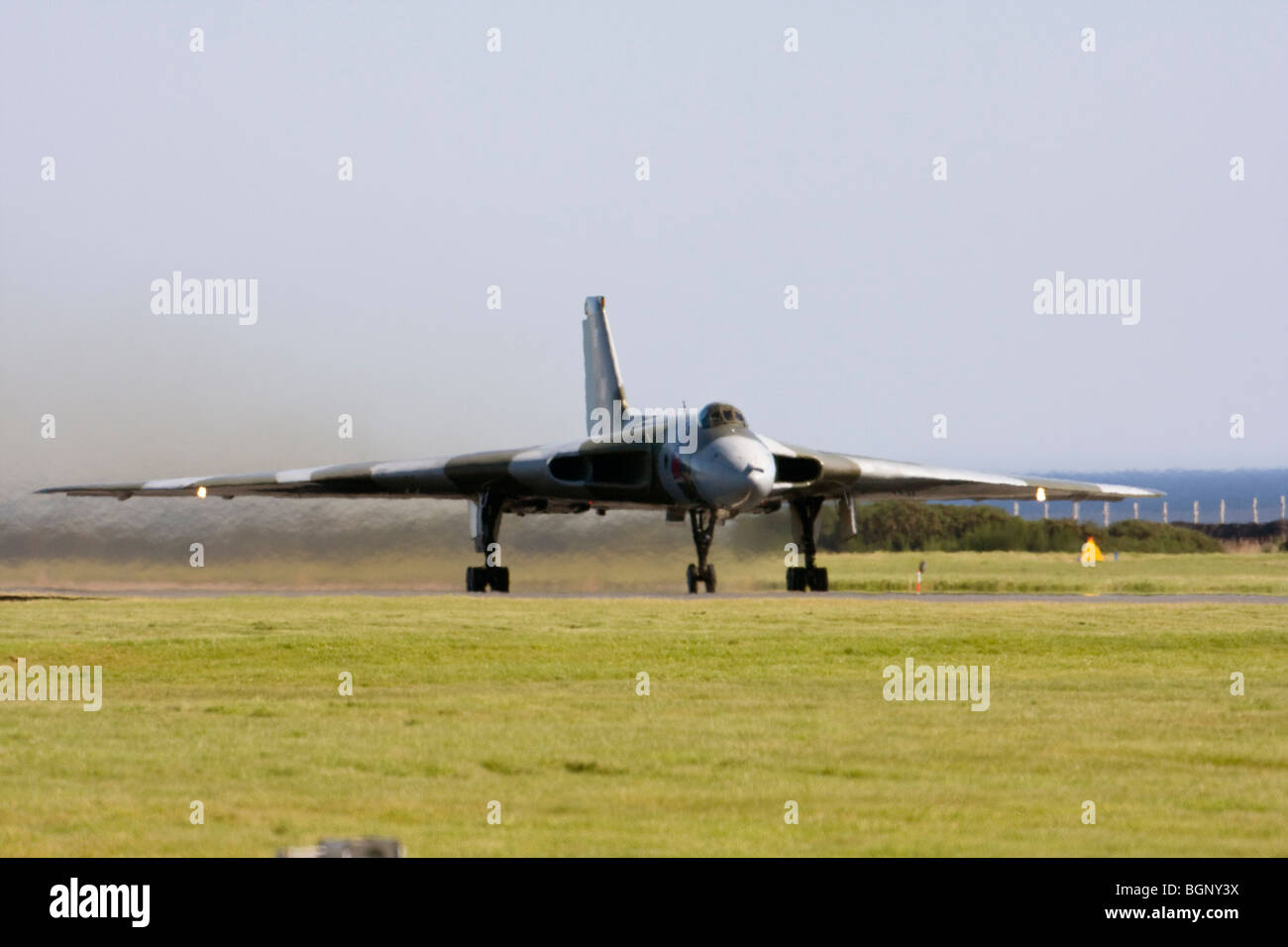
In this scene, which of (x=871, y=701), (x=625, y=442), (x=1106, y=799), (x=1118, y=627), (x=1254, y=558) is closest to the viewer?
(x=1106, y=799)

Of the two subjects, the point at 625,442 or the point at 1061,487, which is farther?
the point at 1061,487

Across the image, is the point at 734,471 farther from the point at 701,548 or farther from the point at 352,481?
the point at 352,481

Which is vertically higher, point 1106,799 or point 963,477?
point 963,477

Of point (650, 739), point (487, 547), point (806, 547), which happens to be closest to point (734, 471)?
point (806, 547)

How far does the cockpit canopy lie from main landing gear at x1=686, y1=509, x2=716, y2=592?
2423 mm

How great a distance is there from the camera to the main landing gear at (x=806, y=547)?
41.5 m

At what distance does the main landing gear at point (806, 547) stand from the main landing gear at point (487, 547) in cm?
646

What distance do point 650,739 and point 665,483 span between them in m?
22.0

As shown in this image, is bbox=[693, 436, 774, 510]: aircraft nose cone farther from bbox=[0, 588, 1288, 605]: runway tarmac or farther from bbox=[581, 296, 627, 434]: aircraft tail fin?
bbox=[581, 296, 627, 434]: aircraft tail fin

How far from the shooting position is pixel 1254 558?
5666cm

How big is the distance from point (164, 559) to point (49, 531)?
2.75 m

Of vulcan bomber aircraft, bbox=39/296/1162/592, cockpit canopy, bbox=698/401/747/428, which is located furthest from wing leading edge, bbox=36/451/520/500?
cockpit canopy, bbox=698/401/747/428
